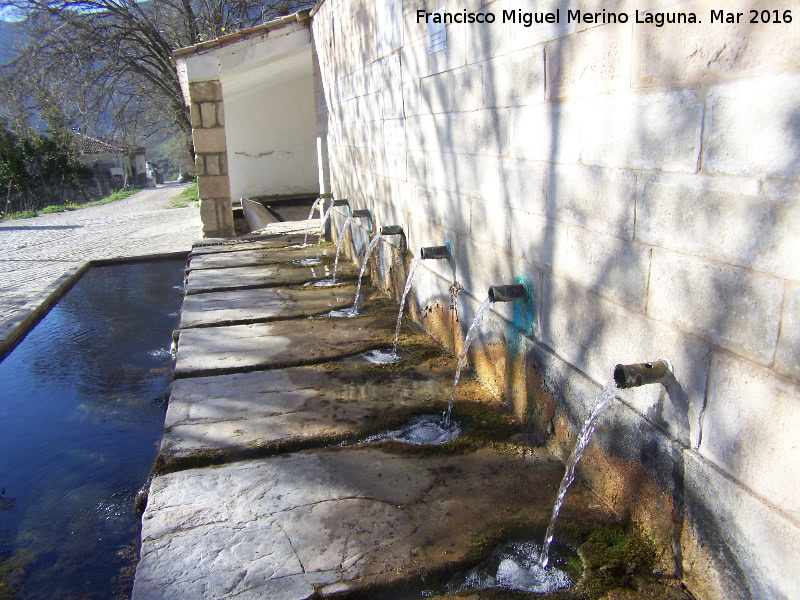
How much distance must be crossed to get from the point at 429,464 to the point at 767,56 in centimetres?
186

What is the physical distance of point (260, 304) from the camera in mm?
5047

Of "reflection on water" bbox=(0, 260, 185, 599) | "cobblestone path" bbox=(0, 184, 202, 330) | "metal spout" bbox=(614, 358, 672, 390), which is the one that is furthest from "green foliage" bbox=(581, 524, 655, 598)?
"cobblestone path" bbox=(0, 184, 202, 330)

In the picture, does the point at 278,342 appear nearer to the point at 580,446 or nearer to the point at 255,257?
the point at 580,446

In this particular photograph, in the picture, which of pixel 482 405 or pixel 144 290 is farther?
pixel 144 290

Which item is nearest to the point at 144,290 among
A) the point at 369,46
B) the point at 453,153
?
the point at 369,46

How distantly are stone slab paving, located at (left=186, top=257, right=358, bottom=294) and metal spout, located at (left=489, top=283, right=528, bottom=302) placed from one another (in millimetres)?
3305

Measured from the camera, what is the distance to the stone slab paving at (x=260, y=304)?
185 inches

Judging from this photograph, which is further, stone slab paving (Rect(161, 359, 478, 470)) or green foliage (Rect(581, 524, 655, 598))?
stone slab paving (Rect(161, 359, 478, 470))

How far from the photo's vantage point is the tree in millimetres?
16000

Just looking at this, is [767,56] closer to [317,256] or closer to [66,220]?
[317,256]

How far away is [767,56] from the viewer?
140cm

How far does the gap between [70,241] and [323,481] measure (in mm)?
10758

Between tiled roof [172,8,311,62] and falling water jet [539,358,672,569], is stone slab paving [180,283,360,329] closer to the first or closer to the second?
falling water jet [539,358,672,569]

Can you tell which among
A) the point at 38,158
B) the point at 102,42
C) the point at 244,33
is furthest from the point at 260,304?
the point at 38,158
